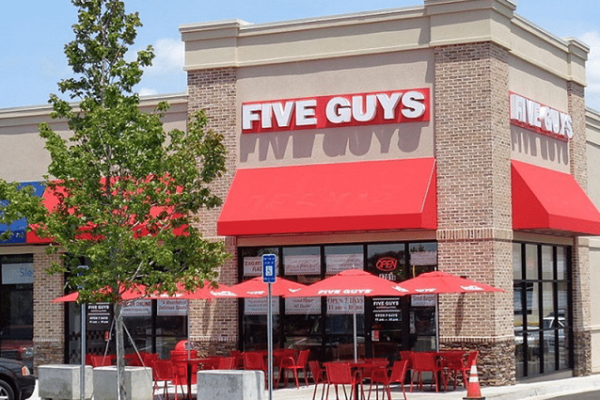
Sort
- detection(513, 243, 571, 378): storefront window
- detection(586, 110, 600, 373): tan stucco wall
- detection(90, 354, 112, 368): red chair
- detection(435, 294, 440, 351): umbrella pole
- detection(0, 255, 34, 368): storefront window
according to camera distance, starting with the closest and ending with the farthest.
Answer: detection(435, 294, 440, 351): umbrella pole < detection(90, 354, 112, 368): red chair < detection(513, 243, 571, 378): storefront window < detection(0, 255, 34, 368): storefront window < detection(586, 110, 600, 373): tan stucco wall

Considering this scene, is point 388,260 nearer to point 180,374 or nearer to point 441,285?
point 441,285

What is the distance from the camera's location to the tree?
856 inches

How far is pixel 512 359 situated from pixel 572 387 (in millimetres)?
2147

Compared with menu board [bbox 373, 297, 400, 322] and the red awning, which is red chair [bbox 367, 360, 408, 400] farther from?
the red awning

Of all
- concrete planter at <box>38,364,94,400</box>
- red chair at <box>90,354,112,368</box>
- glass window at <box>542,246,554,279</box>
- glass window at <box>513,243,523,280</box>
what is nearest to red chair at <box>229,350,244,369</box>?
red chair at <box>90,354,112,368</box>

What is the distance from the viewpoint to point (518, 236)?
28859mm

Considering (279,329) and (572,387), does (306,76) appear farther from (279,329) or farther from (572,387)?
(572,387)

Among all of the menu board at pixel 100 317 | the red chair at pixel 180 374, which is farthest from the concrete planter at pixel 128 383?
the menu board at pixel 100 317

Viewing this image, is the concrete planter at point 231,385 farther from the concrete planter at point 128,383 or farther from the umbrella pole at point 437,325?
the umbrella pole at point 437,325

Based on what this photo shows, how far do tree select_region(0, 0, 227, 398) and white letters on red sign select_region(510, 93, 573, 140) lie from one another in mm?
9034

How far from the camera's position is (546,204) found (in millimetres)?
27859

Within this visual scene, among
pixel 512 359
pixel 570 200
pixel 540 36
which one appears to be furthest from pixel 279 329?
pixel 540 36

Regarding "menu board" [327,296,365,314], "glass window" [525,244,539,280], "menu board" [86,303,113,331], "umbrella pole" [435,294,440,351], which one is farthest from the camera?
"menu board" [86,303,113,331]

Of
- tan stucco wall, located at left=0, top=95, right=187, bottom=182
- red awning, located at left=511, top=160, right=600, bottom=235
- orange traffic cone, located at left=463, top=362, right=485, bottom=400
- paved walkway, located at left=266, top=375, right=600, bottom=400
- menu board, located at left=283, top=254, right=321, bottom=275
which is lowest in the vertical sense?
paved walkway, located at left=266, top=375, right=600, bottom=400
